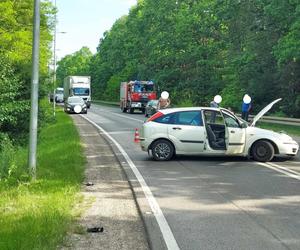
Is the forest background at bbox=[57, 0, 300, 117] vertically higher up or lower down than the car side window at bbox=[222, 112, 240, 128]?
higher up

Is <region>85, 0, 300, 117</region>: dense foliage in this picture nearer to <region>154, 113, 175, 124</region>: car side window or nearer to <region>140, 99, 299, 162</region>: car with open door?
<region>140, 99, 299, 162</region>: car with open door

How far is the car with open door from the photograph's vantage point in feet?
44.5

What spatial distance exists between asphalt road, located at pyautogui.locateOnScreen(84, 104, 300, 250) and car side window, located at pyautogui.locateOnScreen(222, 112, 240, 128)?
0.97 meters

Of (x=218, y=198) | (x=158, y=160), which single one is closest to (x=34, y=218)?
(x=218, y=198)

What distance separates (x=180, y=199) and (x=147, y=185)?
57.1 inches

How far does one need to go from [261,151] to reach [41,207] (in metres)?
7.48

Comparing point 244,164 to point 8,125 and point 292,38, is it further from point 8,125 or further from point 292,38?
point 292,38

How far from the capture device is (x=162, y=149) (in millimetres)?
13945

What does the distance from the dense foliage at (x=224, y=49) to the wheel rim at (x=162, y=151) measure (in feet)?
54.6

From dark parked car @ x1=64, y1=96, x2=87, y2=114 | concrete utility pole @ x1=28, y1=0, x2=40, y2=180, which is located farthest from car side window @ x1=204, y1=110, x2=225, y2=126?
dark parked car @ x1=64, y1=96, x2=87, y2=114

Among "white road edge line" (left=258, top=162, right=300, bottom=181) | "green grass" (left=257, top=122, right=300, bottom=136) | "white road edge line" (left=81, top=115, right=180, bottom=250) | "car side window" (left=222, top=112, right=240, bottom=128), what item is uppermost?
"car side window" (left=222, top=112, right=240, bottom=128)

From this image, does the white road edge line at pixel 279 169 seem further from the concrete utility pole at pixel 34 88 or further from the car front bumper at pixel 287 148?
the concrete utility pole at pixel 34 88

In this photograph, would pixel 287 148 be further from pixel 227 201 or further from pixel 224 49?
pixel 224 49

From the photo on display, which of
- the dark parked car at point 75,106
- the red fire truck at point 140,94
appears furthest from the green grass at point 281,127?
the dark parked car at point 75,106
